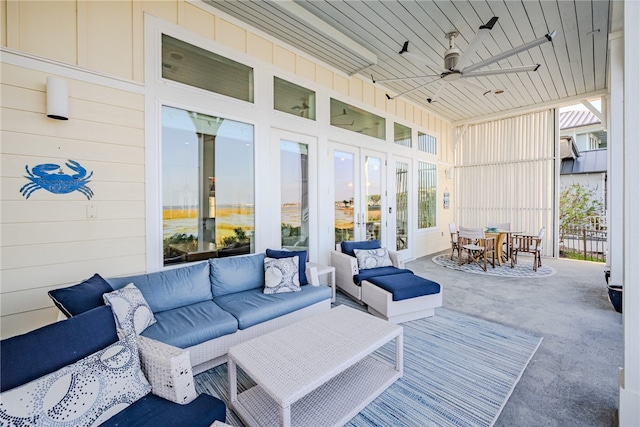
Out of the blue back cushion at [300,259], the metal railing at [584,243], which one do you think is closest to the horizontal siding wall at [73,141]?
the blue back cushion at [300,259]

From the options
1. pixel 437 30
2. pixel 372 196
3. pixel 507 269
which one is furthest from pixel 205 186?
pixel 507 269

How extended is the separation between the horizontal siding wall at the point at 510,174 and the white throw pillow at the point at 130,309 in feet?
27.8

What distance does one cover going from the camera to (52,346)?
51.9 inches

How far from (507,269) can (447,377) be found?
4517 mm

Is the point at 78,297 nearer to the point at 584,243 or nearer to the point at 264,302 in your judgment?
the point at 264,302

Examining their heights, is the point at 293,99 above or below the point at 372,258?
above

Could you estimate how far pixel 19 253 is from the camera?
2.27 metres

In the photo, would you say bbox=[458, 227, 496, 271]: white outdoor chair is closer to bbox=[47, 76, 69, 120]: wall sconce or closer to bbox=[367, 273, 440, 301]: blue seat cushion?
bbox=[367, 273, 440, 301]: blue seat cushion

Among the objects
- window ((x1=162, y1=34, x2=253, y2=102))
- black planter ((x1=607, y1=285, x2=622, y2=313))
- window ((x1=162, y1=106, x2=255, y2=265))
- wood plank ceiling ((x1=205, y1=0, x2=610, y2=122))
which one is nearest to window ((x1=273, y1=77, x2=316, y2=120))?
window ((x1=162, y1=34, x2=253, y2=102))

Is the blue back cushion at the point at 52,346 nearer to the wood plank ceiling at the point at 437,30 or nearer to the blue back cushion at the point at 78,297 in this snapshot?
the blue back cushion at the point at 78,297

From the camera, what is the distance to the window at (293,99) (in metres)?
4.03

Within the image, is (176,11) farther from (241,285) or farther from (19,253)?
(241,285)

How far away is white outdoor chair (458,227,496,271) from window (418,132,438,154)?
2286mm

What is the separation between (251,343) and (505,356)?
230 cm
